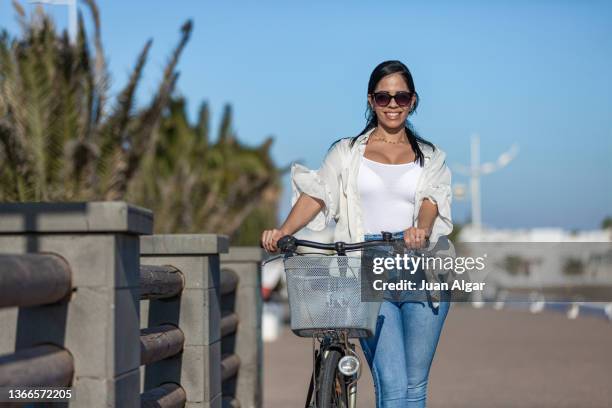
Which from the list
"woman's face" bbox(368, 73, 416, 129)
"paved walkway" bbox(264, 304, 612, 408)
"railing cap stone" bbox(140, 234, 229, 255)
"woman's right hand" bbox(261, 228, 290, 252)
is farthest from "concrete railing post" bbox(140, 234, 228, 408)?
"paved walkway" bbox(264, 304, 612, 408)

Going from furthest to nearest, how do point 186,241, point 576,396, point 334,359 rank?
point 576,396
point 186,241
point 334,359

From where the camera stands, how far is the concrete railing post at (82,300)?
411cm

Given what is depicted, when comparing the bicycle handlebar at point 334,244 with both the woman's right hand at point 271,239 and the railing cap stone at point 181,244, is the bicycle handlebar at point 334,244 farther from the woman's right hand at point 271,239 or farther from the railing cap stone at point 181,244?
the railing cap stone at point 181,244

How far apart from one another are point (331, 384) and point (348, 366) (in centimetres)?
13

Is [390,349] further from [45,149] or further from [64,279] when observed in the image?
[45,149]

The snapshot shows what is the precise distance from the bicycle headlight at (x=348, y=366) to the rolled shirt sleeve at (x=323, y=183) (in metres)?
0.66

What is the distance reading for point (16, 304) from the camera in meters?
3.79

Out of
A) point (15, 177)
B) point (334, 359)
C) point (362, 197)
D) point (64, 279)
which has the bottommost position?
point (334, 359)

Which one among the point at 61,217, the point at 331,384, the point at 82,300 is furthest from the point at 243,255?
the point at 61,217

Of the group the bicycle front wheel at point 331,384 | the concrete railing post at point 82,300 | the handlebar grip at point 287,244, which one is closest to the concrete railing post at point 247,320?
the bicycle front wheel at point 331,384

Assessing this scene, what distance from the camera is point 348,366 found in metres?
5.11

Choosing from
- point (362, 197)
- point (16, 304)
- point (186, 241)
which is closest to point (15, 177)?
point (186, 241)

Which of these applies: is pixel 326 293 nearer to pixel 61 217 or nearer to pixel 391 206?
pixel 391 206

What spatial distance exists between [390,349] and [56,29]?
12094mm
